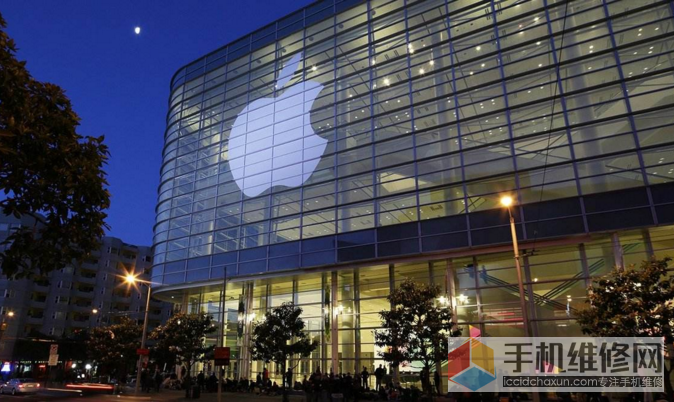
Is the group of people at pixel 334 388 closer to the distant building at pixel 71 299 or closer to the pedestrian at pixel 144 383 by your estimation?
the pedestrian at pixel 144 383

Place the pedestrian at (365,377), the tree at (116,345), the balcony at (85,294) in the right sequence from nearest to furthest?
the pedestrian at (365,377) → the tree at (116,345) → the balcony at (85,294)

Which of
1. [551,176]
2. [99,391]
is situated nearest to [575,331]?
[551,176]

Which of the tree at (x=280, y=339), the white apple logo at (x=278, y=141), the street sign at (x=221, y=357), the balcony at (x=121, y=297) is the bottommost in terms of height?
the street sign at (x=221, y=357)

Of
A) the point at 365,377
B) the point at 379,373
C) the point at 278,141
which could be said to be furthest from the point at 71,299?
the point at 379,373

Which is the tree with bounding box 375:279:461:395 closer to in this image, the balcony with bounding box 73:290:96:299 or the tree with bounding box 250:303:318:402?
the tree with bounding box 250:303:318:402

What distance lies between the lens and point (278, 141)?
132 ft

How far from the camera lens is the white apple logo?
38094 mm

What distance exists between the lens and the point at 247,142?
42.7 m

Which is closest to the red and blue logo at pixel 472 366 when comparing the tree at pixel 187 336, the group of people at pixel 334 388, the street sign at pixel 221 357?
the group of people at pixel 334 388

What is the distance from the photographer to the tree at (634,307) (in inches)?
653

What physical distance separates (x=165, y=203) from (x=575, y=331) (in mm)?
39128

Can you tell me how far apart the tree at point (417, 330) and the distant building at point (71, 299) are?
160 ft

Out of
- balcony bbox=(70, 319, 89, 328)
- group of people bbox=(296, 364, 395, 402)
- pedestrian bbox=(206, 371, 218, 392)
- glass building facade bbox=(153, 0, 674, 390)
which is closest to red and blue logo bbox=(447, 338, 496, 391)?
glass building facade bbox=(153, 0, 674, 390)

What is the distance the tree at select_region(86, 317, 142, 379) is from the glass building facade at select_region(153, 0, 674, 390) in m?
4.57
